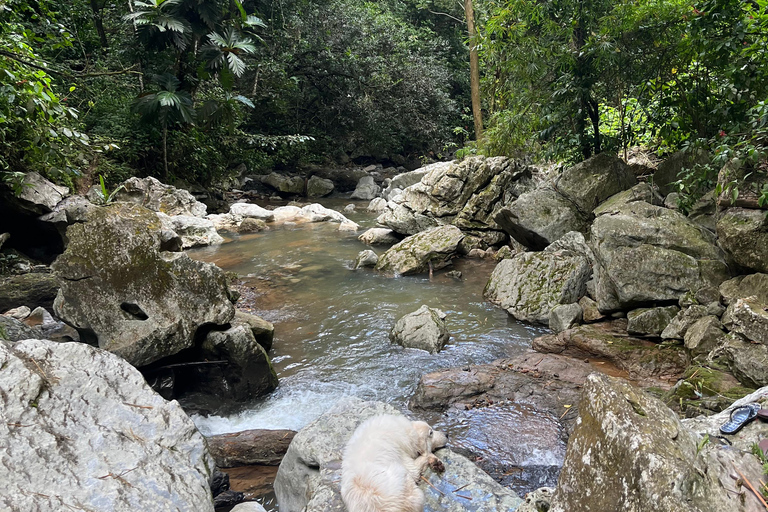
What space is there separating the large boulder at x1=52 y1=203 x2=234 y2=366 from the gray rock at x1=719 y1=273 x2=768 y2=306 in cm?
508

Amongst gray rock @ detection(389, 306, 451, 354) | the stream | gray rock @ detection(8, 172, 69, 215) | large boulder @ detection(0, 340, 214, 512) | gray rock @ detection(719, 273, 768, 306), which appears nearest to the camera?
large boulder @ detection(0, 340, 214, 512)

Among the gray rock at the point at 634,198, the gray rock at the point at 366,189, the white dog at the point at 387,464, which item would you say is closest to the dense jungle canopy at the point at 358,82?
the gray rock at the point at 634,198

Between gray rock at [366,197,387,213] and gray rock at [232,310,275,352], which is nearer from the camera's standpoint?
gray rock at [232,310,275,352]

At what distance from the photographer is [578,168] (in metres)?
8.09

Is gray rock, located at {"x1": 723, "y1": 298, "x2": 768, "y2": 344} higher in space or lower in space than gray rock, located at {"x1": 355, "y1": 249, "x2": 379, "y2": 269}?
higher

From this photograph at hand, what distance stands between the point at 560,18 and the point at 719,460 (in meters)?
7.79

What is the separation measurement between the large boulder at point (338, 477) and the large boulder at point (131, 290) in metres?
2.01

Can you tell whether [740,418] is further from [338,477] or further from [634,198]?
[634,198]

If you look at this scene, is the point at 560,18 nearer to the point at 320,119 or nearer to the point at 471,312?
the point at 471,312

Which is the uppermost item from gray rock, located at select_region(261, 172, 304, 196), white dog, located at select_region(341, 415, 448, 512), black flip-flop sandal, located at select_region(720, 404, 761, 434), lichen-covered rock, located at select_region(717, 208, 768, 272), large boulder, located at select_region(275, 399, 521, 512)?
gray rock, located at select_region(261, 172, 304, 196)

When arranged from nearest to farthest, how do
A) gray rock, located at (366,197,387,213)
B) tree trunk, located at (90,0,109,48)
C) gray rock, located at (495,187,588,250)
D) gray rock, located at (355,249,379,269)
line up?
gray rock, located at (495,187,588,250) → gray rock, located at (355,249,379,269) → tree trunk, located at (90,0,109,48) → gray rock, located at (366,197,387,213)

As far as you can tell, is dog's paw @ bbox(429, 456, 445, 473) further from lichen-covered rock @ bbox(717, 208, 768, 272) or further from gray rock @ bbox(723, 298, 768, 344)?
lichen-covered rock @ bbox(717, 208, 768, 272)

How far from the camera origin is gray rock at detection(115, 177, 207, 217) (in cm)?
1234

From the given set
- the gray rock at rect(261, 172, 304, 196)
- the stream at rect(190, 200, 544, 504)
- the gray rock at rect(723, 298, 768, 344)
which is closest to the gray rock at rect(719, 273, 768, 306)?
the gray rock at rect(723, 298, 768, 344)
